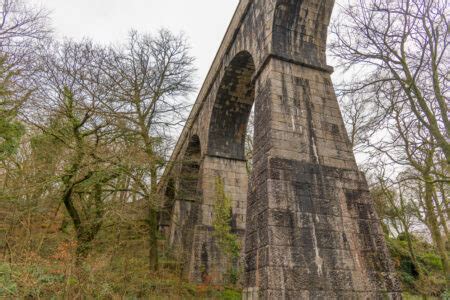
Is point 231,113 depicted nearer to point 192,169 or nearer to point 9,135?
point 192,169

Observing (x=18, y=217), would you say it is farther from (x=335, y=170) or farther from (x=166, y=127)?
(x=335, y=170)

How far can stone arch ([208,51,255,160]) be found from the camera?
36.4ft

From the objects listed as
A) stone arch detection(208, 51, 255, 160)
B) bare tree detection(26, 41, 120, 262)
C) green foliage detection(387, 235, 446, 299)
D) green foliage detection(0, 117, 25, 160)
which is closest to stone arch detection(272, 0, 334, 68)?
stone arch detection(208, 51, 255, 160)

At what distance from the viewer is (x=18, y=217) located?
27.4 feet

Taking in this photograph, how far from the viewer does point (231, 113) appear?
12164mm

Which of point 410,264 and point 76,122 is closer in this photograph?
point 76,122

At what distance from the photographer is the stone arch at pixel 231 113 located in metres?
11.1

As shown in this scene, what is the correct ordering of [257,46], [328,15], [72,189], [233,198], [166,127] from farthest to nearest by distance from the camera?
1. [233,198]
2. [166,127]
3. [72,189]
4. [257,46]
5. [328,15]

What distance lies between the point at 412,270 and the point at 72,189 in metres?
13.6

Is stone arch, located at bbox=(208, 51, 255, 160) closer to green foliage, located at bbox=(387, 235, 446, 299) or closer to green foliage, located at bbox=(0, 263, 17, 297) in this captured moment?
green foliage, located at bbox=(387, 235, 446, 299)

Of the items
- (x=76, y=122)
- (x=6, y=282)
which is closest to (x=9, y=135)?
(x=76, y=122)

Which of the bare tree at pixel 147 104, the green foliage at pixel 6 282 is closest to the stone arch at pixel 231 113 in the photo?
the bare tree at pixel 147 104

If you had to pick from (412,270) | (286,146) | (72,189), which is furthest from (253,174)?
(412,270)

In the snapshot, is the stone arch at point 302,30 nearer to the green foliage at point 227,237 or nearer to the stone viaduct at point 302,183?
the stone viaduct at point 302,183
